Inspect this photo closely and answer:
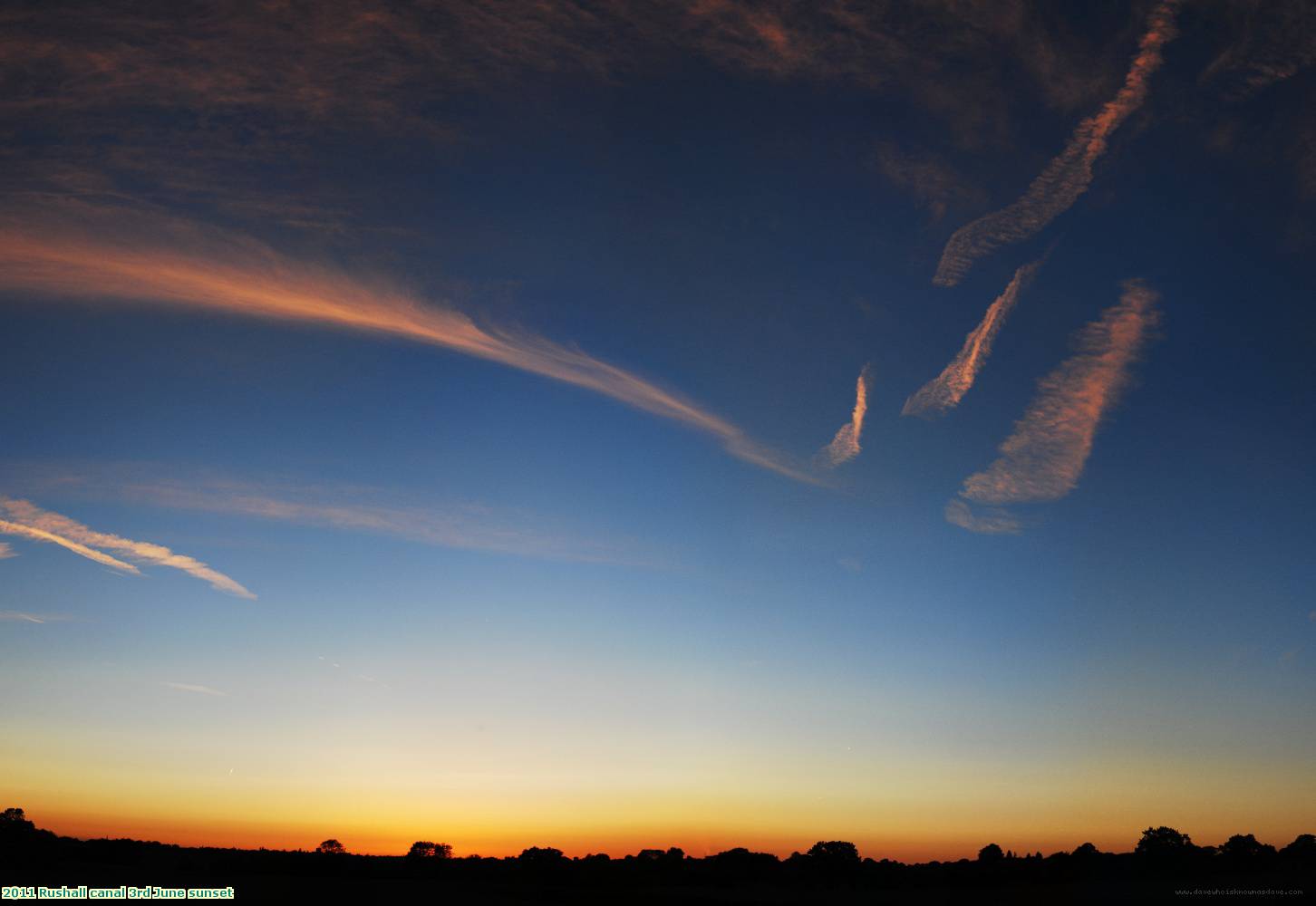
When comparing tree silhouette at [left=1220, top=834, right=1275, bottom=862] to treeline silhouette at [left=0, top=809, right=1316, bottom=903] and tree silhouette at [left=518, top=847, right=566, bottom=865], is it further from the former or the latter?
tree silhouette at [left=518, top=847, right=566, bottom=865]

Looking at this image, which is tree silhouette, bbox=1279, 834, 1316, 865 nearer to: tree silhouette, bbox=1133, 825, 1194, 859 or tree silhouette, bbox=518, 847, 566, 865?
tree silhouette, bbox=1133, 825, 1194, 859

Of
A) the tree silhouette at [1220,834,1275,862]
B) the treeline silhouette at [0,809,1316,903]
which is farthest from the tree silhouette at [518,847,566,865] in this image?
the tree silhouette at [1220,834,1275,862]

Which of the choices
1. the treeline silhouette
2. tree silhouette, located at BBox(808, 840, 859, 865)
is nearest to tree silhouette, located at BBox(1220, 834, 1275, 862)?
the treeline silhouette

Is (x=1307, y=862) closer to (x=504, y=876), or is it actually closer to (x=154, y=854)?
(x=504, y=876)

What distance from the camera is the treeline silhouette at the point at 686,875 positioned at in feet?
198

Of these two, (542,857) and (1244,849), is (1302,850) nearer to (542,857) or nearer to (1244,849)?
(1244,849)

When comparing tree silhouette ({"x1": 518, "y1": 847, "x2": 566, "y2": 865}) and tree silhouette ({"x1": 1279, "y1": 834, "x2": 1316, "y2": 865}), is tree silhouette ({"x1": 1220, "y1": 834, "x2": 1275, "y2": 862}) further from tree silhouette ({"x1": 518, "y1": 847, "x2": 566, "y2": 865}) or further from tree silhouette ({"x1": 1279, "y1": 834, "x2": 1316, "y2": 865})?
tree silhouette ({"x1": 518, "y1": 847, "x2": 566, "y2": 865})

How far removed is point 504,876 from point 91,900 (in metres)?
38.2

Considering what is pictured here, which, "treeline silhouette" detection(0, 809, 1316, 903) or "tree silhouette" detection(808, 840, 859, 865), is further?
"tree silhouette" detection(808, 840, 859, 865)

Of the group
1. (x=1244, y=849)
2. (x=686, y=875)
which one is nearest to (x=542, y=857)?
(x=686, y=875)

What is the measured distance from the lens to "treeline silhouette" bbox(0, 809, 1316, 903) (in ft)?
198

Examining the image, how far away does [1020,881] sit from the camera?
72938 mm

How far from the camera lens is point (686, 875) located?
83.8 m

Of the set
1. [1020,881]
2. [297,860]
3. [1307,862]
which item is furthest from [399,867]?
[1307,862]
